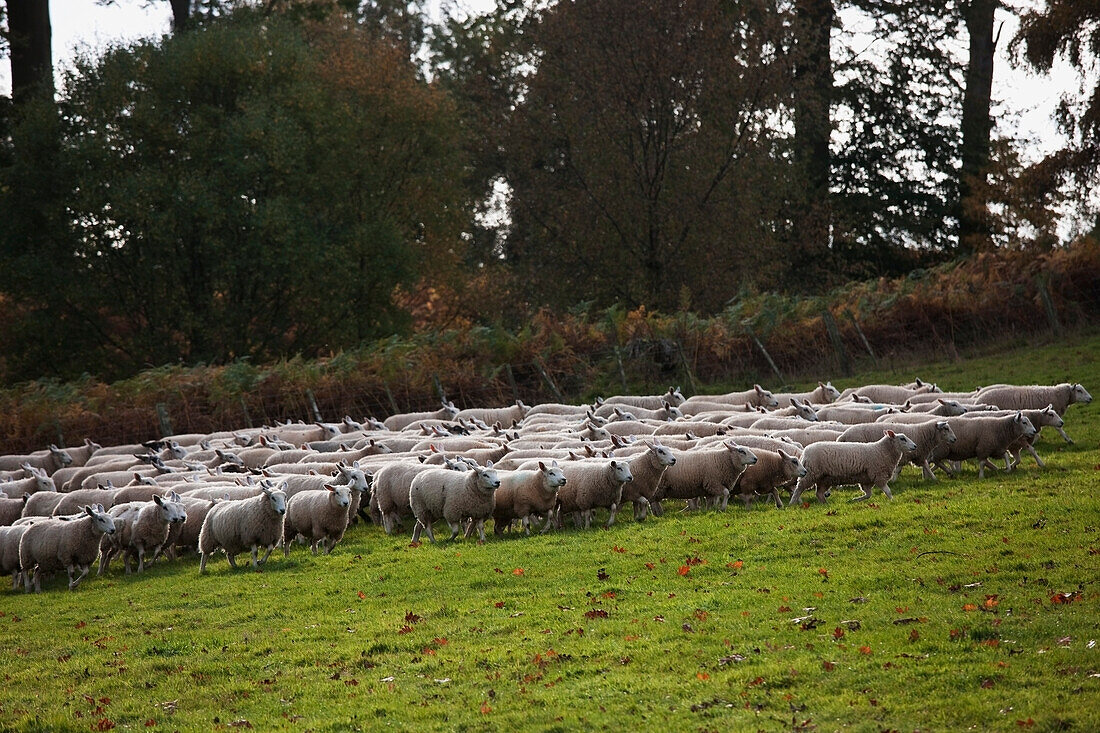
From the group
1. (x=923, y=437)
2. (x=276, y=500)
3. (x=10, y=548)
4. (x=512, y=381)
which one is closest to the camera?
(x=276, y=500)

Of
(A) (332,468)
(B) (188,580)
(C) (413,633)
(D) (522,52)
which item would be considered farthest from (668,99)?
(C) (413,633)

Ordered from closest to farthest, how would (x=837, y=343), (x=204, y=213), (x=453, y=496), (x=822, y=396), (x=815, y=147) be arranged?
1. (x=453, y=496)
2. (x=822, y=396)
3. (x=837, y=343)
4. (x=204, y=213)
5. (x=815, y=147)

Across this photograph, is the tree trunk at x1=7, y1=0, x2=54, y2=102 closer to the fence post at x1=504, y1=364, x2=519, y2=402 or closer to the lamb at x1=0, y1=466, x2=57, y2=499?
the fence post at x1=504, y1=364, x2=519, y2=402

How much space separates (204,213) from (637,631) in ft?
103

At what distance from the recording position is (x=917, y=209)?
48.2m

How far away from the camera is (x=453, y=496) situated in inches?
609

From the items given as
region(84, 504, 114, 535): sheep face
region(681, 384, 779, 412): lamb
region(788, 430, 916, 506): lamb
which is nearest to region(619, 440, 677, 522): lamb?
region(788, 430, 916, 506): lamb

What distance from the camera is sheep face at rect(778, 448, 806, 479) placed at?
1532 cm

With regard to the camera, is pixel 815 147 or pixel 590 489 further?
pixel 815 147

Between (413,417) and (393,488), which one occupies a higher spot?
(413,417)

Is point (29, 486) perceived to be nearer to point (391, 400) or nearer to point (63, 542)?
point (63, 542)

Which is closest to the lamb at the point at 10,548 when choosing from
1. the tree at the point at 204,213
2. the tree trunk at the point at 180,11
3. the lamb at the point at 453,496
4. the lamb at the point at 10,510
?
the lamb at the point at 10,510

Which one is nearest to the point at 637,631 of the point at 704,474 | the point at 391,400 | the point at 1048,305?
the point at 704,474

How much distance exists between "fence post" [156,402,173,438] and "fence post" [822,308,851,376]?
1802cm
